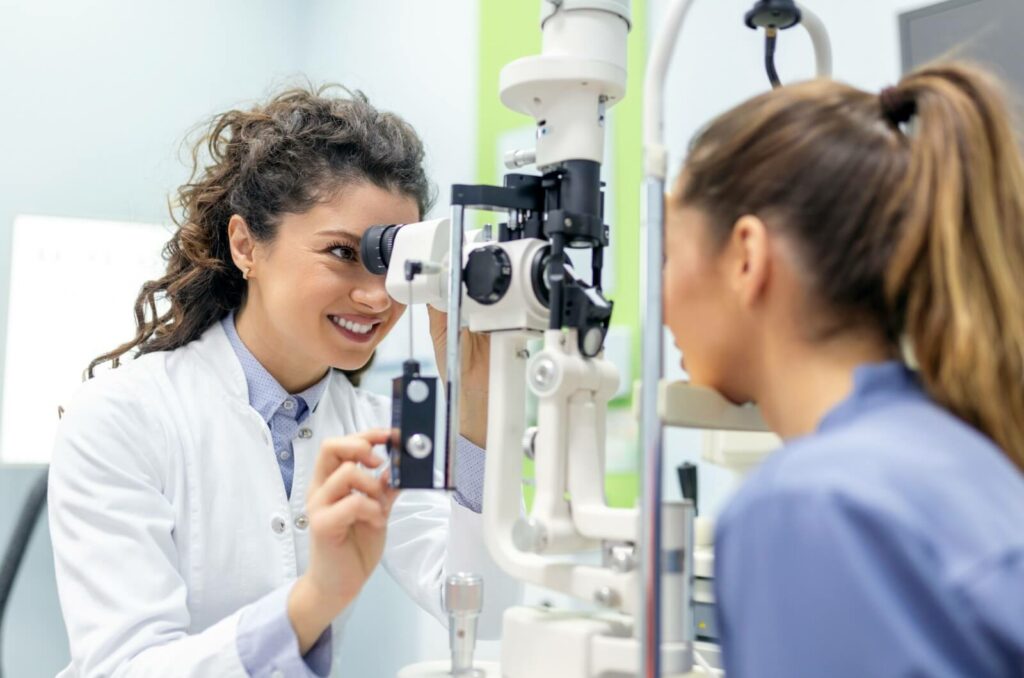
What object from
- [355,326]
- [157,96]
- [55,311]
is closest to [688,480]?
[355,326]

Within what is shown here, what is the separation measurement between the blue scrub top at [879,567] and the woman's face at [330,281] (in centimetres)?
97

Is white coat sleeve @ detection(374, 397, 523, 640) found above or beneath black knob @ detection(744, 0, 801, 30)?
beneath

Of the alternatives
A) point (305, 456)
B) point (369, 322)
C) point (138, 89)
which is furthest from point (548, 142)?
point (138, 89)

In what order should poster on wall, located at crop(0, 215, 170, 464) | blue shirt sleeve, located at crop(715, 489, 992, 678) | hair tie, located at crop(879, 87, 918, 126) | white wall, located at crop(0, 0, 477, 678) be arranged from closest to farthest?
blue shirt sleeve, located at crop(715, 489, 992, 678) < hair tie, located at crop(879, 87, 918, 126) < poster on wall, located at crop(0, 215, 170, 464) < white wall, located at crop(0, 0, 477, 678)

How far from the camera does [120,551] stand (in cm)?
121

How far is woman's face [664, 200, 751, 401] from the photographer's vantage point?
0.83 m

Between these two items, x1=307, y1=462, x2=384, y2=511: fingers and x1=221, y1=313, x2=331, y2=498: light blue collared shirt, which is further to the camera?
x1=221, y1=313, x2=331, y2=498: light blue collared shirt

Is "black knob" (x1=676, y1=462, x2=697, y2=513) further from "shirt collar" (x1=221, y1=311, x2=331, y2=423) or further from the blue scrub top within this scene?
the blue scrub top

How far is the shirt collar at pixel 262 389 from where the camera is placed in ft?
4.99

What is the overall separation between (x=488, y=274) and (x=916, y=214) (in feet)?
1.43

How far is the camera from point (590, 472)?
977mm

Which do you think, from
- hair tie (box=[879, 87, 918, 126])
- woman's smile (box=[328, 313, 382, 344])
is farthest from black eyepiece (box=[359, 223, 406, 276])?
hair tie (box=[879, 87, 918, 126])

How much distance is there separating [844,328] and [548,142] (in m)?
0.41

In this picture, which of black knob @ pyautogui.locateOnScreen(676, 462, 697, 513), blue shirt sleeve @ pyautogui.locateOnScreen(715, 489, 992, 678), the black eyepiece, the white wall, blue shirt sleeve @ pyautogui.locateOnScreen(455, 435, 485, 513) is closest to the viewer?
blue shirt sleeve @ pyautogui.locateOnScreen(715, 489, 992, 678)
